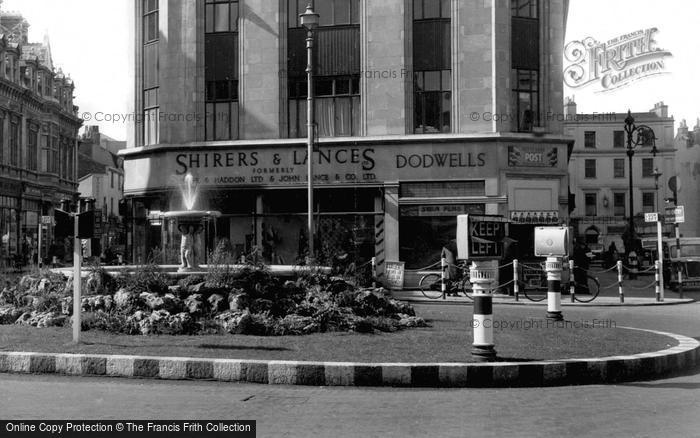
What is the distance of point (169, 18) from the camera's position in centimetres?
3105

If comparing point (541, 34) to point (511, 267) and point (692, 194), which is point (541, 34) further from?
point (692, 194)

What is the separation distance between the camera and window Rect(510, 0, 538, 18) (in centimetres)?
2878

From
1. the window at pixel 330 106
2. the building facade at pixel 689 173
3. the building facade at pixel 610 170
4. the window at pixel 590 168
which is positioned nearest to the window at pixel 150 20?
the window at pixel 330 106

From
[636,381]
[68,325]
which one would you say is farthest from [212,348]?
[636,381]

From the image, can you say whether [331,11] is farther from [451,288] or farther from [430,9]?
[451,288]

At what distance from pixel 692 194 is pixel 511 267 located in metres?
64.3

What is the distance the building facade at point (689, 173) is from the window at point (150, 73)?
61.4 meters

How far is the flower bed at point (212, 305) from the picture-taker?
11.9 metres

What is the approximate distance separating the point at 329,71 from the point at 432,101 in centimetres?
414

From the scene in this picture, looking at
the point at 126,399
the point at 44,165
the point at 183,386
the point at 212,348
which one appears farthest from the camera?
the point at 44,165

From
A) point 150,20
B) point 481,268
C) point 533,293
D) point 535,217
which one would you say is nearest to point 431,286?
point 533,293

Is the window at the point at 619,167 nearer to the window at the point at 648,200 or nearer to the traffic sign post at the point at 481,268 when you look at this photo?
the window at the point at 648,200

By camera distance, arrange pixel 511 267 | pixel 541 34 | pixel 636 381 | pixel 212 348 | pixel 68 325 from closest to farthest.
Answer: pixel 636 381 < pixel 212 348 < pixel 68 325 < pixel 511 267 < pixel 541 34

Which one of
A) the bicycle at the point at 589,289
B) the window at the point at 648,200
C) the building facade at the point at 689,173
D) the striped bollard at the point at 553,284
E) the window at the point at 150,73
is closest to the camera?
the striped bollard at the point at 553,284
